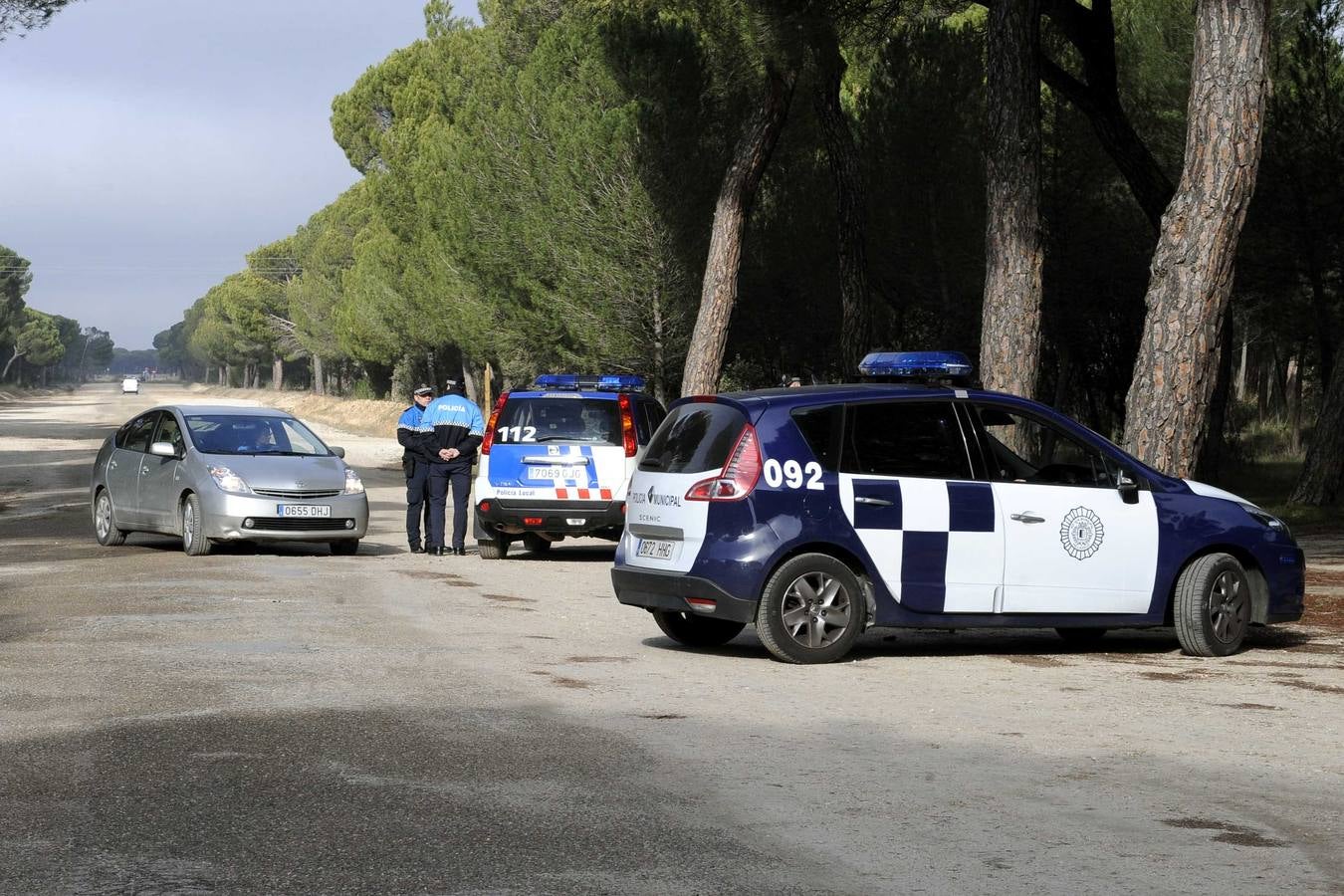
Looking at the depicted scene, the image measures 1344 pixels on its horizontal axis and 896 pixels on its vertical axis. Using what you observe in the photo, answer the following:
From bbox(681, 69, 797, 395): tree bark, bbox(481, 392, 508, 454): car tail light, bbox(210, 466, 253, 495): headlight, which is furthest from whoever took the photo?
bbox(681, 69, 797, 395): tree bark

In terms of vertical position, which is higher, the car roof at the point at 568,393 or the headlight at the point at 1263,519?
the car roof at the point at 568,393

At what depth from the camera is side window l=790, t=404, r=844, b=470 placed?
10430 millimetres

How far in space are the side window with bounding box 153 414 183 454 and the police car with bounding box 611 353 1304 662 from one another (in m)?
8.32

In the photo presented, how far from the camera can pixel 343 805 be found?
6301 mm

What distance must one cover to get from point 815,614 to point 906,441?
3.96 feet

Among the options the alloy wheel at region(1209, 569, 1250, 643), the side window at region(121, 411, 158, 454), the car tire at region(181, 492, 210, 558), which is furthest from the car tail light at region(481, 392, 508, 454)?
the alloy wheel at region(1209, 569, 1250, 643)

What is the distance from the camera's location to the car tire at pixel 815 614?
1030cm

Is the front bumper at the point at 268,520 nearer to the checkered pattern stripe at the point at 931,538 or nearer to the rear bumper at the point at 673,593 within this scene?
the rear bumper at the point at 673,593

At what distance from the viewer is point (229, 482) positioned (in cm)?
1703

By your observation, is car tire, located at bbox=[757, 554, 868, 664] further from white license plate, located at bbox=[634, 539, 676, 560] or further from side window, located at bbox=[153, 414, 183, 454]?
side window, located at bbox=[153, 414, 183, 454]

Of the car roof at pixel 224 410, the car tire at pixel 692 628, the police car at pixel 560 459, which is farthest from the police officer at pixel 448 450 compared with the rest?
the car tire at pixel 692 628

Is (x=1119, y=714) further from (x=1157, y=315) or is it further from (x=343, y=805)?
(x=1157, y=315)

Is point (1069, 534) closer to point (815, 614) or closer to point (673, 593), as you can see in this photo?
point (815, 614)

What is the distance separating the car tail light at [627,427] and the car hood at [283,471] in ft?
9.49
